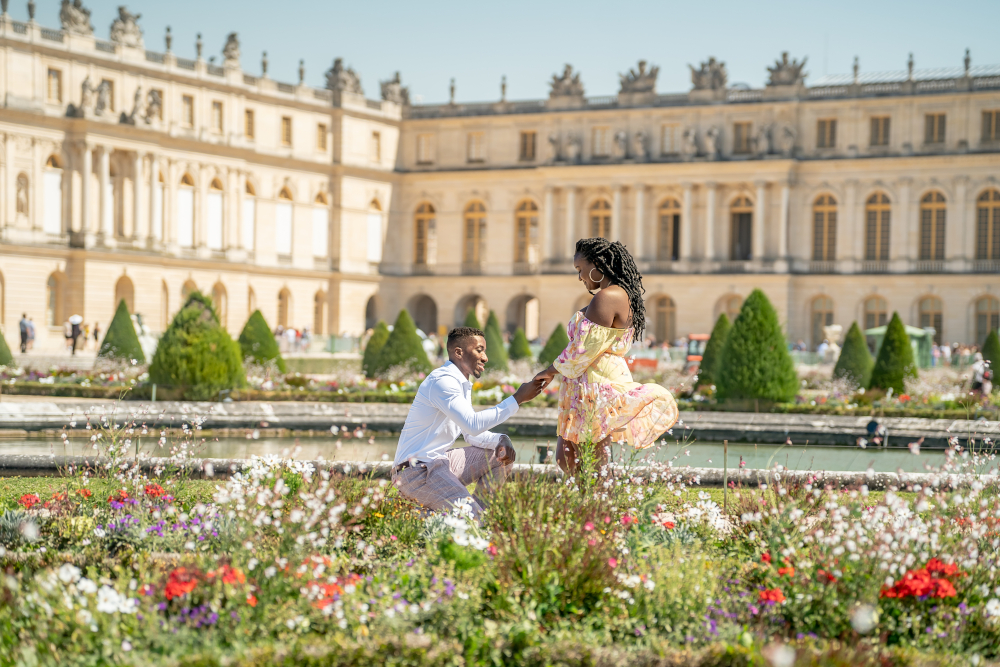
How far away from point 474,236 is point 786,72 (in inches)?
Answer: 597

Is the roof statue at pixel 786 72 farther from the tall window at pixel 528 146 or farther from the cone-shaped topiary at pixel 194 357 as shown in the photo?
the cone-shaped topiary at pixel 194 357

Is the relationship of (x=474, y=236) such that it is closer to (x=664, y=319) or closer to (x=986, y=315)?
(x=664, y=319)

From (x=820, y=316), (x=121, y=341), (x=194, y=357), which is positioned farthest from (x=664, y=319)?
(x=194, y=357)

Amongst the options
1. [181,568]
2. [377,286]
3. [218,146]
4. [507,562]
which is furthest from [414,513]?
[377,286]

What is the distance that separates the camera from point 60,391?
1880 centimetres

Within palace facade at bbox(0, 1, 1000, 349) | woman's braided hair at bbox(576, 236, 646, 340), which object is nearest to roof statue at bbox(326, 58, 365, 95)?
palace facade at bbox(0, 1, 1000, 349)

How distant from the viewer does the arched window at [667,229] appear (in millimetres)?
47500

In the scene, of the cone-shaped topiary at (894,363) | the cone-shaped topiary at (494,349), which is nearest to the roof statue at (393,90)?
the cone-shaped topiary at (494,349)

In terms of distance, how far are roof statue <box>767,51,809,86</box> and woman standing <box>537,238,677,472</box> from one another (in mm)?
41683

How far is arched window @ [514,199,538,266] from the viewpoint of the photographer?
4909 cm

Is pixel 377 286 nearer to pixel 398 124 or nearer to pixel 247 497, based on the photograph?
pixel 398 124

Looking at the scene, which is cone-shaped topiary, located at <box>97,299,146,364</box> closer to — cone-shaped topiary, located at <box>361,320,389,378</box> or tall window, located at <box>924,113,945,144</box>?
cone-shaped topiary, located at <box>361,320,389,378</box>

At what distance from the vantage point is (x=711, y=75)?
46.5 m

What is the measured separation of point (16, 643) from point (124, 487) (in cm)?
217
